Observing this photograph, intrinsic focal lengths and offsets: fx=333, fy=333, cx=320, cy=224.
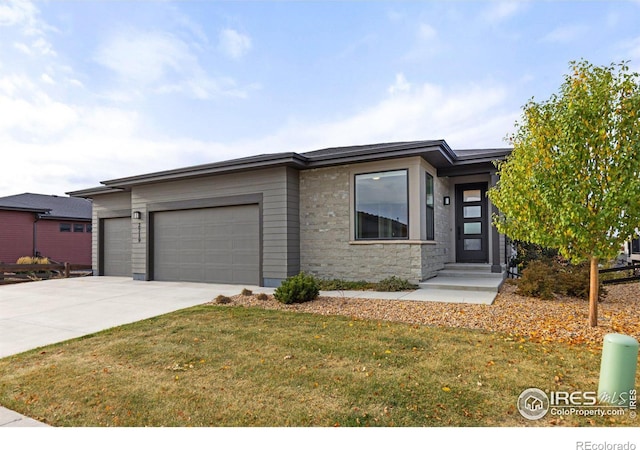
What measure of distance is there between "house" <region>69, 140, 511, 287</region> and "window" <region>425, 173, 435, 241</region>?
1.1 inches

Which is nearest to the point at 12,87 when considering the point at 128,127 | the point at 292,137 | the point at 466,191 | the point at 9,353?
the point at 128,127

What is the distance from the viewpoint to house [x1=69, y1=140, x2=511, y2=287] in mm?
8797

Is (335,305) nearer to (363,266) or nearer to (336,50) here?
(363,266)

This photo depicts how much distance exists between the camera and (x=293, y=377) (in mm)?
3273

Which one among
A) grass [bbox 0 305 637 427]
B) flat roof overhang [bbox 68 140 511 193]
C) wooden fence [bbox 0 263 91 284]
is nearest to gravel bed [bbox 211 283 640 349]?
grass [bbox 0 305 637 427]

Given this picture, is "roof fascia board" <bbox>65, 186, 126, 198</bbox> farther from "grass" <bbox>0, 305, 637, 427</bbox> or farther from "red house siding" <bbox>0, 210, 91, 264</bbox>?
"grass" <bbox>0, 305, 637, 427</bbox>

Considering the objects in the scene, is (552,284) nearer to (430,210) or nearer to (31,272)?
(430,210)

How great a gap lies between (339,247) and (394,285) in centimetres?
197

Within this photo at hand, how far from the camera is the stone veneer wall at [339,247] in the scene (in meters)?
8.68

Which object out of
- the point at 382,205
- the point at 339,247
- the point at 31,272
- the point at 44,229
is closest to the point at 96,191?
the point at 31,272

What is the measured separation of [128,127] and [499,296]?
14488 millimetres

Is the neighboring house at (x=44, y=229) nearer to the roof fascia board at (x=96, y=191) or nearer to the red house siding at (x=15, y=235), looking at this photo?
the red house siding at (x=15, y=235)

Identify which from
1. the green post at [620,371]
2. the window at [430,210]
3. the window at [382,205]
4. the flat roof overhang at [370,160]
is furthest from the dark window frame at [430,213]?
the green post at [620,371]

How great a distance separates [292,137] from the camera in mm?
21078
